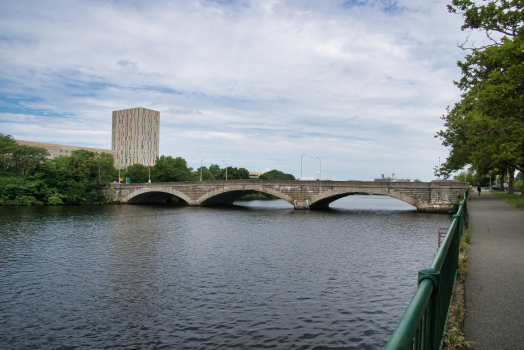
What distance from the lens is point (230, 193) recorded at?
180ft

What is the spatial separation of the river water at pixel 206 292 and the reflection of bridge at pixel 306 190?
68.6 ft

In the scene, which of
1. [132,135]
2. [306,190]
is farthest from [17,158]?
[132,135]

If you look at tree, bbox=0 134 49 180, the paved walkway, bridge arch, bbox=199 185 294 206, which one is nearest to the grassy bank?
the paved walkway

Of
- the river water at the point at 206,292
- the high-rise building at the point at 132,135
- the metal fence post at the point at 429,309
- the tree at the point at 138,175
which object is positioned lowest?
the river water at the point at 206,292

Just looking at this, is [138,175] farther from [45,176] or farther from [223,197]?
[223,197]

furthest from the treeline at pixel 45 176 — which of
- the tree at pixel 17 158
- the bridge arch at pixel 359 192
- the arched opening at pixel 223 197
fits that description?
the bridge arch at pixel 359 192

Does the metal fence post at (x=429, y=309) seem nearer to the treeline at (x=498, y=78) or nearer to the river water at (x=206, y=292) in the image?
the river water at (x=206, y=292)

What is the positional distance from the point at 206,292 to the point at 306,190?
3553 cm

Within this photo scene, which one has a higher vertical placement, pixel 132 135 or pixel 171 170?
pixel 132 135

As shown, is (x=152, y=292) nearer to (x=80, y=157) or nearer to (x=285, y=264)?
(x=285, y=264)

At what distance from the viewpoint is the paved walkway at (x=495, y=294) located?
15.5 feet

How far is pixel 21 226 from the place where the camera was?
27234 millimetres

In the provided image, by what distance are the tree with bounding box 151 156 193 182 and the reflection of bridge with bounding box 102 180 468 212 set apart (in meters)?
16.7

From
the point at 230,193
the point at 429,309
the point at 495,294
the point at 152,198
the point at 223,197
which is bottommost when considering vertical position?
the point at 152,198
